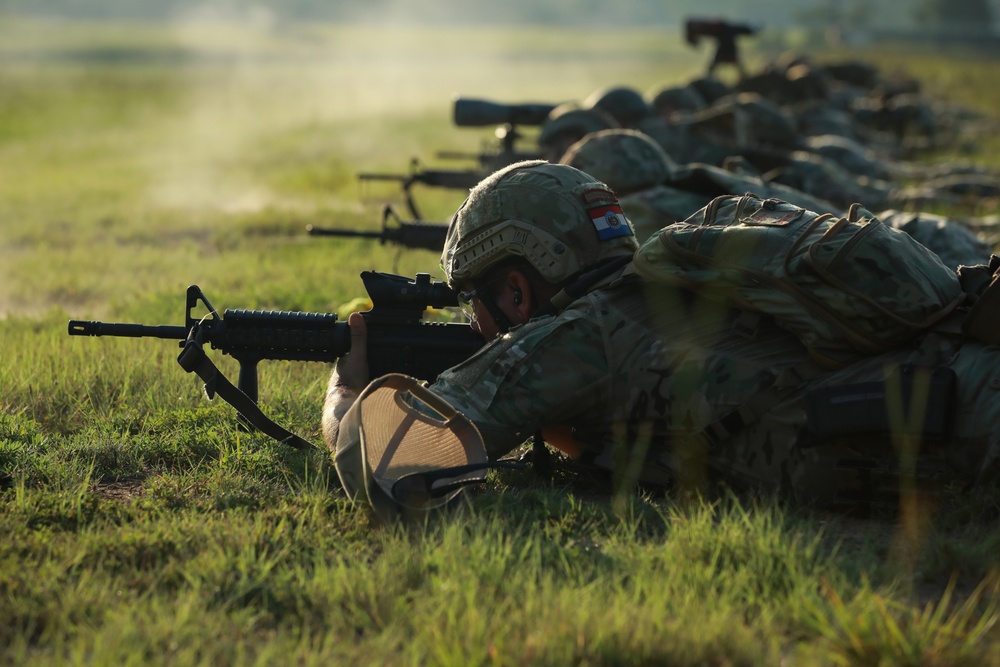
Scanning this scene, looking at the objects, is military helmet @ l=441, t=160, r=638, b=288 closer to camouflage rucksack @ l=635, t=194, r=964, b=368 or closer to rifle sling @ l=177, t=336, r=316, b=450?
camouflage rucksack @ l=635, t=194, r=964, b=368

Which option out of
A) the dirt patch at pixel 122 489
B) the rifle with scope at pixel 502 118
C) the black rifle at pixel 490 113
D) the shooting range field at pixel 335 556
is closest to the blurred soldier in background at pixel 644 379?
the shooting range field at pixel 335 556

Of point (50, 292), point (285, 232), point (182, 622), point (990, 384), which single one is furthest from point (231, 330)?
point (285, 232)

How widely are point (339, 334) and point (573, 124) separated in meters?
5.36

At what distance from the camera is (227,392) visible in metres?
4.43

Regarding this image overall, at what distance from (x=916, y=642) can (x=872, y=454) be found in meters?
1.04

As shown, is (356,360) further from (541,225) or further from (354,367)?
(541,225)

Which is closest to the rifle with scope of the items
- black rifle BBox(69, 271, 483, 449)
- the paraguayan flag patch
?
black rifle BBox(69, 271, 483, 449)

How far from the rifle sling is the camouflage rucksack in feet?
5.05

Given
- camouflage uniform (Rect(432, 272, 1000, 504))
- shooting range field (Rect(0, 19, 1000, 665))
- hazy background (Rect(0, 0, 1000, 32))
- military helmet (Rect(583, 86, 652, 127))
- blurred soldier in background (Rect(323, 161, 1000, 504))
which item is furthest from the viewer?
hazy background (Rect(0, 0, 1000, 32))

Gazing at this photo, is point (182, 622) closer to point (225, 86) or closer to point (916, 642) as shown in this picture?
point (916, 642)

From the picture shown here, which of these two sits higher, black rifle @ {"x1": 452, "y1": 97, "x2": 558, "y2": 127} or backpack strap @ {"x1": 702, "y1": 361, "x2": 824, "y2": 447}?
black rifle @ {"x1": 452, "y1": 97, "x2": 558, "y2": 127}

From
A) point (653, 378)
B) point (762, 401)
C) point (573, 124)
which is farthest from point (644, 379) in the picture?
point (573, 124)

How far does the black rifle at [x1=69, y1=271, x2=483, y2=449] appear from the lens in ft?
14.4

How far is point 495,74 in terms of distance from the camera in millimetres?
63188
